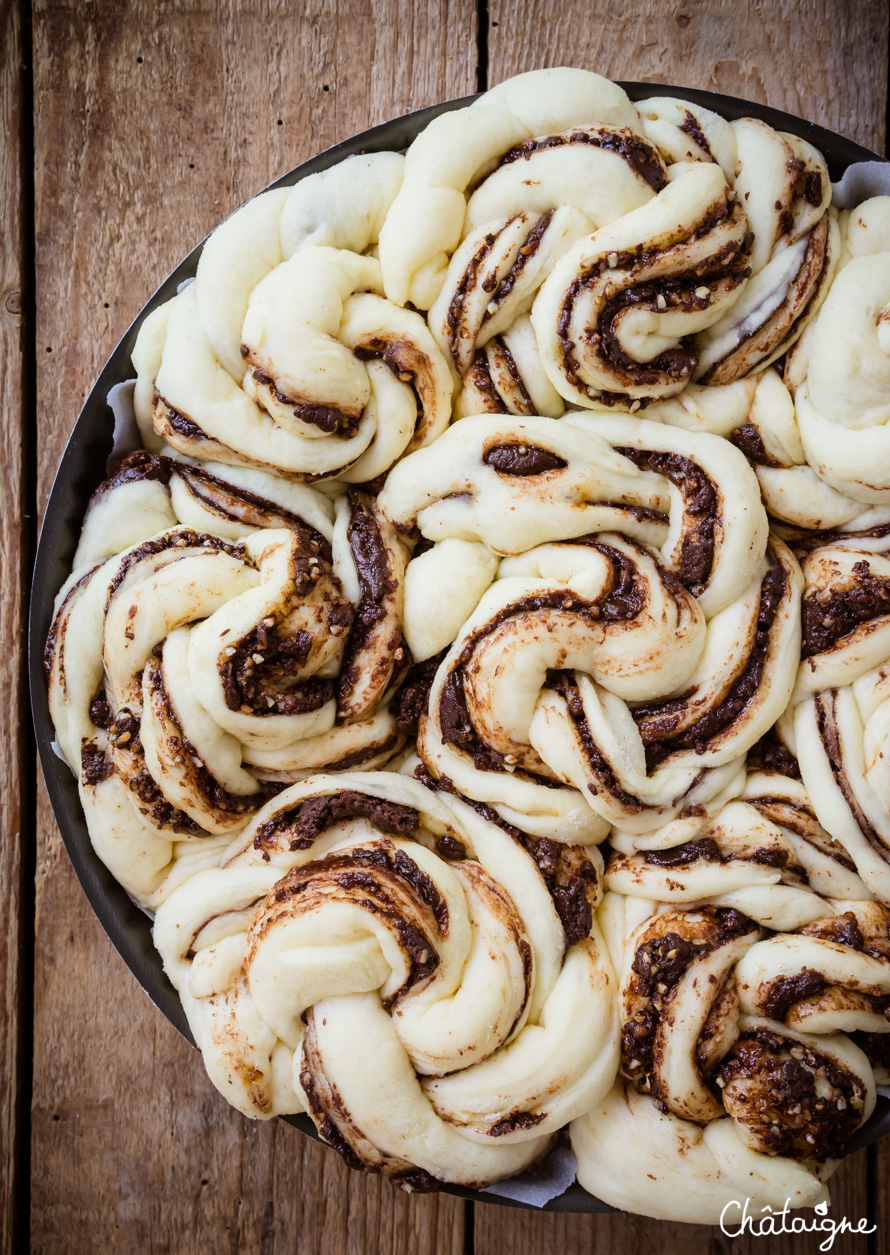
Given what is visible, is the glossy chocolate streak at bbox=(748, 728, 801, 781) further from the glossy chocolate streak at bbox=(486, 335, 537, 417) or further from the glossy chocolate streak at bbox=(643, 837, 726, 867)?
the glossy chocolate streak at bbox=(486, 335, 537, 417)

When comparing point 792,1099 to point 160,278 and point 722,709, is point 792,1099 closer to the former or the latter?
point 722,709

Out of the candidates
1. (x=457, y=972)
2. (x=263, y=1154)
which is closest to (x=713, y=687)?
(x=457, y=972)

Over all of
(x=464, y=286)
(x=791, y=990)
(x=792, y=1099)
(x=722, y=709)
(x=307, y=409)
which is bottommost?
(x=792, y=1099)

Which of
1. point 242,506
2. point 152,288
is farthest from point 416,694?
point 152,288

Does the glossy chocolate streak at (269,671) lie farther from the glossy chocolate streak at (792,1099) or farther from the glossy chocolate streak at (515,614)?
the glossy chocolate streak at (792,1099)

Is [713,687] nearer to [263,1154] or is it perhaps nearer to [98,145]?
[263,1154]

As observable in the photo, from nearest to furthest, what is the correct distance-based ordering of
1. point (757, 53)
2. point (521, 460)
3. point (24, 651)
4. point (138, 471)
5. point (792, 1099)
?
1. point (792, 1099)
2. point (521, 460)
3. point (138, 471)
4. point (757, 53)
5. point (24, 651)
